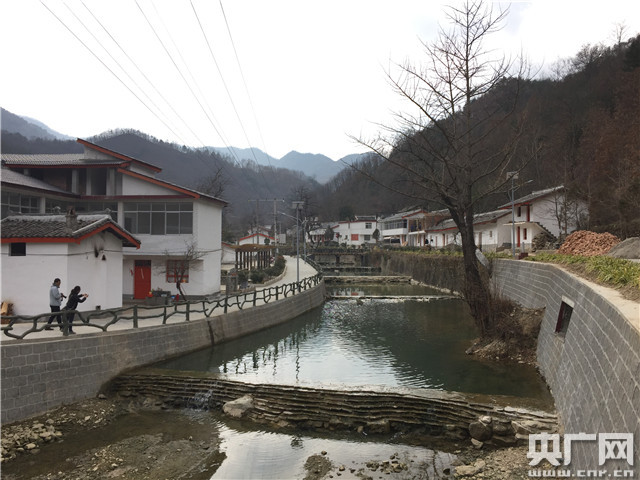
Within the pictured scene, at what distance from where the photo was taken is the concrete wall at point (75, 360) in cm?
1118

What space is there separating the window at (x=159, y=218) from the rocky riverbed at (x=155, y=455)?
572 inches

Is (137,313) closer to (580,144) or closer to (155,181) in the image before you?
(155,181)

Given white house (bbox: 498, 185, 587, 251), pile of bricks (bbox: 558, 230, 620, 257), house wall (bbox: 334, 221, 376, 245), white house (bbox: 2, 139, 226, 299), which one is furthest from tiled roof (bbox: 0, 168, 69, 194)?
house wall (bbox: 334, 221, 376, 245)

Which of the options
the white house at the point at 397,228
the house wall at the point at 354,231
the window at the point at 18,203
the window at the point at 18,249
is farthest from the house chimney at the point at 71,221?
the house wall at the point at 354,231

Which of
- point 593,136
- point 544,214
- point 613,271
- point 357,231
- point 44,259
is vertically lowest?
point 613,271

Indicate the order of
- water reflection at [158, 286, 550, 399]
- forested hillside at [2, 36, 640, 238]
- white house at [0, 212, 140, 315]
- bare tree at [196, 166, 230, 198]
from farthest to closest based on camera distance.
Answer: bare tree at [196, 166, 230, 198]
forested hillside at [2, 36, 640, 238]
white house at [0, 212, 140, 315]
water reflection at [158, 286, 550, 399]

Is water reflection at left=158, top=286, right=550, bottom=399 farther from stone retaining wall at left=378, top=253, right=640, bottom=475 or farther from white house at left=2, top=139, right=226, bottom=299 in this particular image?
white house at left=2, top=139, right=226, bottom=299

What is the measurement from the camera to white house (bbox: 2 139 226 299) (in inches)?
990

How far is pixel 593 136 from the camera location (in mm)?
45625

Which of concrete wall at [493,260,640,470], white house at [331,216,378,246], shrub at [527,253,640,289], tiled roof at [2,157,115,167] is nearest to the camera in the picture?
concrete wall at [493,260,640,470]

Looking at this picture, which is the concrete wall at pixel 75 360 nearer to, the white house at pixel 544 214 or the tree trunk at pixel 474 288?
the tree trunk at pixel 474 288

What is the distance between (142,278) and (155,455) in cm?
1739

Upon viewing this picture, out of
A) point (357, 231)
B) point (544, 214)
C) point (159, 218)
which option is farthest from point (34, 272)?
point (357, 231)

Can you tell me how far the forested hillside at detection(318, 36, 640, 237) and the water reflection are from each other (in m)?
7.31
